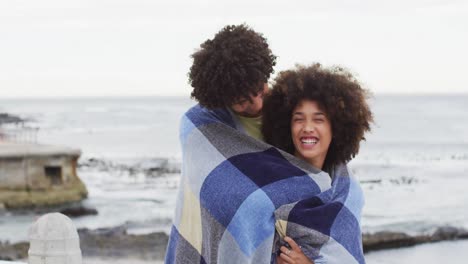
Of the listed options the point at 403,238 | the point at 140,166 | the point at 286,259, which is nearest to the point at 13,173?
the point at 403,238

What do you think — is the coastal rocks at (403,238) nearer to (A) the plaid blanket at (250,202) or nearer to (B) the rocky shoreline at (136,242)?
(B) the rocky shoreline at (136,242)

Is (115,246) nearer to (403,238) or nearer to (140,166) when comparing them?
(403,238)

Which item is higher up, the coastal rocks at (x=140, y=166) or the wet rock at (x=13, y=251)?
the wet rock at (x=13, y=251)

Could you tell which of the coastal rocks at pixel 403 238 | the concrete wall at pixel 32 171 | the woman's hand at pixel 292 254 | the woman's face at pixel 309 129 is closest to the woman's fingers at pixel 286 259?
the woman's hand at pixel 292 254

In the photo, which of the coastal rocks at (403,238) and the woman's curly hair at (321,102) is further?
the coastal rocks at (403,238)

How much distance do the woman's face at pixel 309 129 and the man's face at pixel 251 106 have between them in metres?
0.10

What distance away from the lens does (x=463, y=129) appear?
74.6m

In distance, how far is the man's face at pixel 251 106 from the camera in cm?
245

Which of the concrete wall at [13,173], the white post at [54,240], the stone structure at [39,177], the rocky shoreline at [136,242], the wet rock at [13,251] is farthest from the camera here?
the concrete wall at [13,173]

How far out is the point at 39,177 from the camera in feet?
99.5

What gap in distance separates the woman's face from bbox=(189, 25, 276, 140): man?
0.13 m

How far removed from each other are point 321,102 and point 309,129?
8 cm

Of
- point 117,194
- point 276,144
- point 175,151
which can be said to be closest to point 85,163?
point 175,151

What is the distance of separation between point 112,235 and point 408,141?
139 ft
